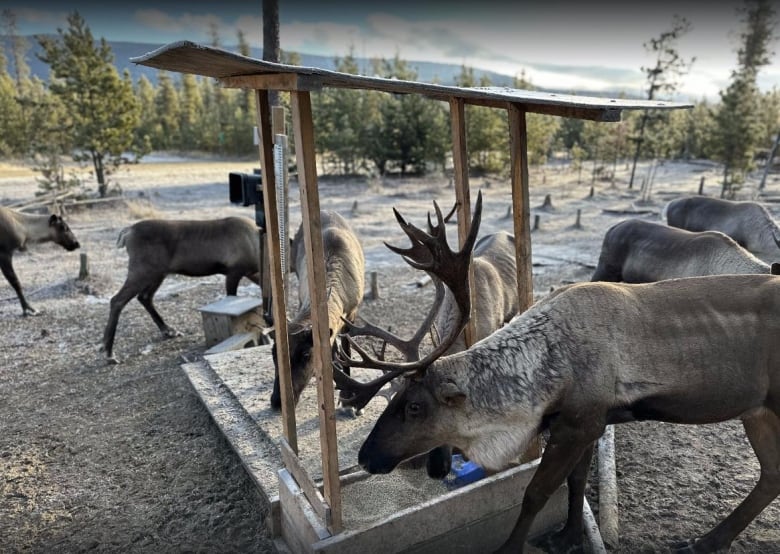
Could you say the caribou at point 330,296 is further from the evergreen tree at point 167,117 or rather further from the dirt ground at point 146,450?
the evergreen tree at point 167,117

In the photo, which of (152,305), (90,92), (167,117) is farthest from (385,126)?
(167,117)

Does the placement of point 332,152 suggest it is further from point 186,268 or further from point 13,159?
point 186,268

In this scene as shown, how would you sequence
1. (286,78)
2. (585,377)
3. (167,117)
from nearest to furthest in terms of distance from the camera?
(286,78), (585,377), (167,117)

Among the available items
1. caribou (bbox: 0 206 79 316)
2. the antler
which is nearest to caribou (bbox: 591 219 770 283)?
the antler

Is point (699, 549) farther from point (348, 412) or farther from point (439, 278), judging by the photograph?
point (348, 412)

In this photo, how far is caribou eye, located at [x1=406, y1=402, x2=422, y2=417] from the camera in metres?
3.06

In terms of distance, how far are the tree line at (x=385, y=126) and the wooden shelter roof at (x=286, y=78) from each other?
264 inches

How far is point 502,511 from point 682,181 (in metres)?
27.4

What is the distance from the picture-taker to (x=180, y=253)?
736 centimetres

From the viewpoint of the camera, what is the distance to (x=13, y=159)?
104ft

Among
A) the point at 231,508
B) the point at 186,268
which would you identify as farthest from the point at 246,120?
the point at 231,508

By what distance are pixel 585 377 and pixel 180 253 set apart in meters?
5.82

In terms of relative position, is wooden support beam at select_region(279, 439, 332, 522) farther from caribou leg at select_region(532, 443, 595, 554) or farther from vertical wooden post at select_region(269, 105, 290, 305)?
caribou leg at select_region(532, 443, 595, 554)

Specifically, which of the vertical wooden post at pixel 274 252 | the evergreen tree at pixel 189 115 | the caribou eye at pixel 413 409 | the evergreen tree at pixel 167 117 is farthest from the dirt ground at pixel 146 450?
the evergreen tree at pixel 167 117
